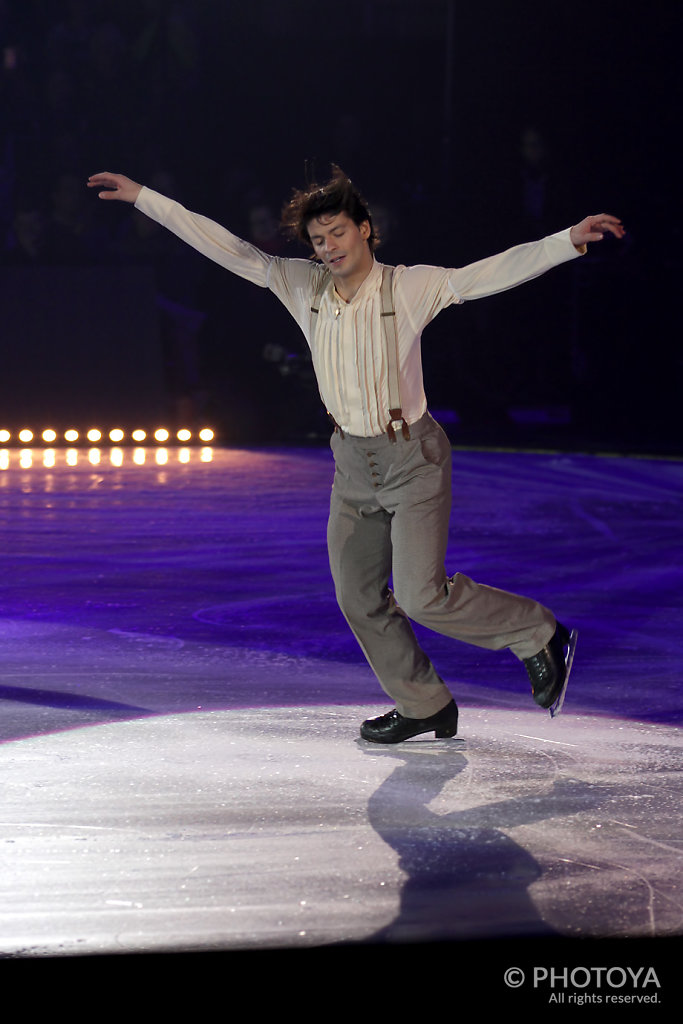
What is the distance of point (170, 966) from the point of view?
7.71 feet

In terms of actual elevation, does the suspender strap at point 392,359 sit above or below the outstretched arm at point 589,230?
below

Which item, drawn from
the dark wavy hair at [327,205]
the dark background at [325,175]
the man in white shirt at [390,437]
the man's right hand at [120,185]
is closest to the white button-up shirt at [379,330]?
the man in white shirt at [390,437]

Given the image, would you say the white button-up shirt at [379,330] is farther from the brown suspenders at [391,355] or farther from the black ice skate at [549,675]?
the black ice skate at [549,675]

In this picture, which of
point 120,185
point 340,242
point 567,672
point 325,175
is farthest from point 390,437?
point 325,175

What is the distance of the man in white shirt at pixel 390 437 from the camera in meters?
3.53

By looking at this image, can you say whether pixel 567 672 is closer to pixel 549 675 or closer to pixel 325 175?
pixel 549 675

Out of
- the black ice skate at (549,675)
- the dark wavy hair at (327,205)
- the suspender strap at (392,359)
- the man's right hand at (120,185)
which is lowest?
the black ice skate at (549,675)

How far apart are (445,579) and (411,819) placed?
713 millimetres

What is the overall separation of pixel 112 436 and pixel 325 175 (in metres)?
3.67

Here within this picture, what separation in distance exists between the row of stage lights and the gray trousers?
9.83 meters

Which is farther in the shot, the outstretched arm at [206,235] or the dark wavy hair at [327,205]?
the outstretched arm at [206,235]

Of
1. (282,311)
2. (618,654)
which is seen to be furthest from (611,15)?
(618,654)

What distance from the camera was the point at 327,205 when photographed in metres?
3.48

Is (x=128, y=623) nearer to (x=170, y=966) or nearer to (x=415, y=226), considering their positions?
(x=170, y=966)
